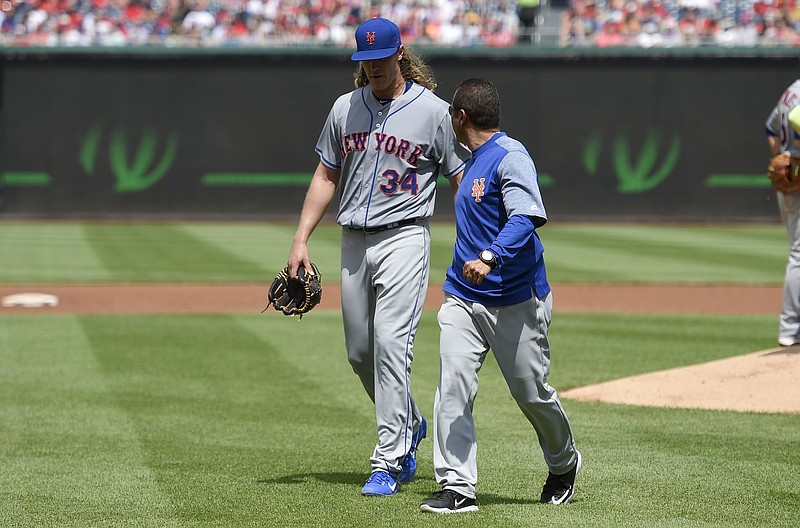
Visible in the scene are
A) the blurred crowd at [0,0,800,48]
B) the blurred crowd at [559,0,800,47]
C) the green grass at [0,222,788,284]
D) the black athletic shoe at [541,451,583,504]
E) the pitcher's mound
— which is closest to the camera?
the black athletic shoe at [541,451,583,504]

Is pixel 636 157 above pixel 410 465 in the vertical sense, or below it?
below

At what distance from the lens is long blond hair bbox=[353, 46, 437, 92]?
5.68 metres

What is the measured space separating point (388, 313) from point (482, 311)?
0.66m

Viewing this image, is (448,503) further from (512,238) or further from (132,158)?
(132,158)

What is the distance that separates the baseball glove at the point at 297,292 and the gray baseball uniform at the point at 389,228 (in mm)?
152

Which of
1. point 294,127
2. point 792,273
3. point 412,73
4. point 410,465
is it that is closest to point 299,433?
point 410,465

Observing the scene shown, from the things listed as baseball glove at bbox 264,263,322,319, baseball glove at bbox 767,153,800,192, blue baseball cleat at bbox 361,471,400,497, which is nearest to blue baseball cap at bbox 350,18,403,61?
baseball glove at bbox 264,263,322,319

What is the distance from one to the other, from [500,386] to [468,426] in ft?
12.2

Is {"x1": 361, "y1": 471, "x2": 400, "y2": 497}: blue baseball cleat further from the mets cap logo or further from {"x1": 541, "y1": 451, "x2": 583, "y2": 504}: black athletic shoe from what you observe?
the mets cap logo

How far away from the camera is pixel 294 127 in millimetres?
29062

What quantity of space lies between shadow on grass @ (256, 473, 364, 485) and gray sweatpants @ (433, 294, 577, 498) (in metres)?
0.81

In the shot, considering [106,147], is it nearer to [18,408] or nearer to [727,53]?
[727,53]

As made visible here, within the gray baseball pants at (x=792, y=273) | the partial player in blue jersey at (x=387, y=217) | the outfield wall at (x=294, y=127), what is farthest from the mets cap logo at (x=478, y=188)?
the outfield wall at (x=294, y=127)

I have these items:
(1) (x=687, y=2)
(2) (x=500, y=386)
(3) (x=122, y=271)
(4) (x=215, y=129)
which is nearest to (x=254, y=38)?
(4) (x=215, y=129)
